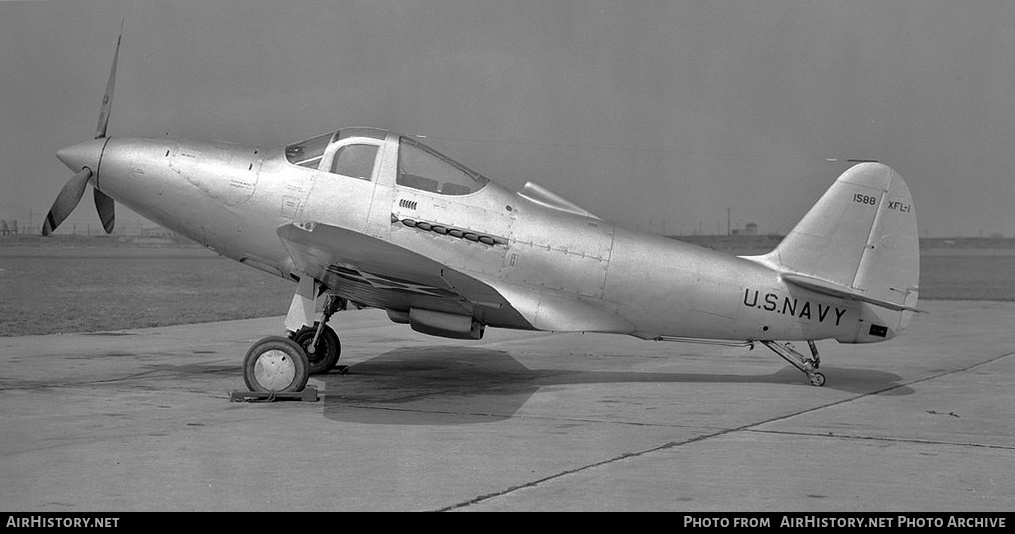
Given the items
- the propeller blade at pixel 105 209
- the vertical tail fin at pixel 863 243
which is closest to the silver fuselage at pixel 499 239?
the vertical tail fin at pixel 863 243

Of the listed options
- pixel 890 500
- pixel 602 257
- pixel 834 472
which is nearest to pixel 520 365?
pixel 602 257

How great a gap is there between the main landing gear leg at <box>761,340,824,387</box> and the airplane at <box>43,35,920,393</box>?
0.29 ft

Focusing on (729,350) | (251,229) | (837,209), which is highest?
(837,209)

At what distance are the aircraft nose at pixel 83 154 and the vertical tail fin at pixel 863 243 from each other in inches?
278

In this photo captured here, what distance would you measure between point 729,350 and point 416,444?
904cm

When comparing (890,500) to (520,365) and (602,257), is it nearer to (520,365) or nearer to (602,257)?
(602,257)

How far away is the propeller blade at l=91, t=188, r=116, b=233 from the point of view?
11008 millimetres

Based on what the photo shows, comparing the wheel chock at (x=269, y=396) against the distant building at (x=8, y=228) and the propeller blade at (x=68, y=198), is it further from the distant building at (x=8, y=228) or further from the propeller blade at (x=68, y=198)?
the distant building at (x=8, y=228)

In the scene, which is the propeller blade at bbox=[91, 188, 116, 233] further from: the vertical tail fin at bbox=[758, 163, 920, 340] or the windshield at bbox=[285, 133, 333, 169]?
the vertical tail fin at bbox=[758, 163, 920, 340]

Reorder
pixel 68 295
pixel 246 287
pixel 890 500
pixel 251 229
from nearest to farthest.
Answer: pixel 890 500, pixel 251 229, pixel 68 295, pixel 246 287

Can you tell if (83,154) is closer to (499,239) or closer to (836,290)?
(499,239)

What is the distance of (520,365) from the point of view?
1294 centimetres

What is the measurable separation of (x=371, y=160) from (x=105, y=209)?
3.31 meters

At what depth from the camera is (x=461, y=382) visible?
11094 millimetres
